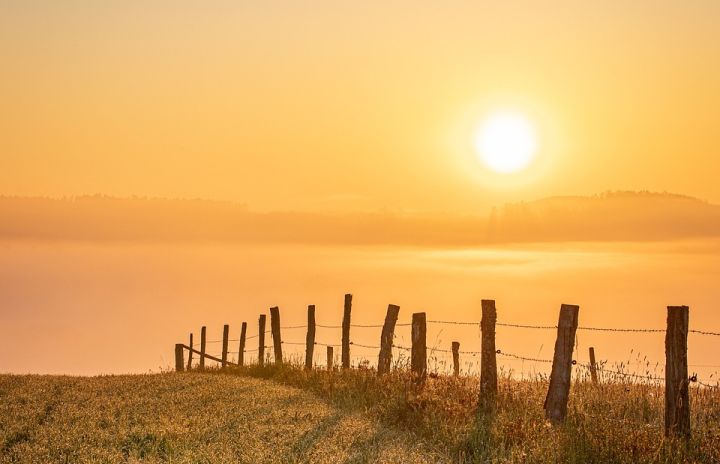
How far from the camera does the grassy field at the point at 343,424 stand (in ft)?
43.6

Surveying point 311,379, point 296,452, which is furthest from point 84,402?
point 296,452

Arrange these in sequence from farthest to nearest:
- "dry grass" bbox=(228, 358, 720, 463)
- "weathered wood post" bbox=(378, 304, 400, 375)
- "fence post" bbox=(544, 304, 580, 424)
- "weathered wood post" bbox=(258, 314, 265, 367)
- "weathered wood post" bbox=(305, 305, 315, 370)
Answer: "weathered wood post" bbox=(258, 314, 265, 367), "weathered wood post" bbox=(305, 305, 315, 370), "weathered wood post" bbox=(378, 304, 400, 375), "fence post" bbox=(544, 304, 580, 424), "dry grass" bbox=(228, 358, 720, 463)

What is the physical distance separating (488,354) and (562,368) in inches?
92.3

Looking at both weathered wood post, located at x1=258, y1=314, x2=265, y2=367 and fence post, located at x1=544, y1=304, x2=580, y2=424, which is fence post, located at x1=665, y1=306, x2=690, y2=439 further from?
weathered wood post, located at x1=258, y1=314, x2=265, y2=367

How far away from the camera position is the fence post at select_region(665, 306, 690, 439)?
45.5 feet

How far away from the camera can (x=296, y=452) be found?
1335 centimetres

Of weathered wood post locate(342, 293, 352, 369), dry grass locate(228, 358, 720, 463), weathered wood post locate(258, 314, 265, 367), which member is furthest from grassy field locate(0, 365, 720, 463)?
weathered wood post locate(258, 314, 265, 367)

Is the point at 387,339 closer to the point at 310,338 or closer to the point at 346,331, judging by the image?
the point at 346,331

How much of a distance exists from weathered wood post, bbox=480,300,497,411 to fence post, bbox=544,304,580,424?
180 centimetres

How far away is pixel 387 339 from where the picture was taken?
2305 centimetres

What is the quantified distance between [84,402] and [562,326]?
1171 cm

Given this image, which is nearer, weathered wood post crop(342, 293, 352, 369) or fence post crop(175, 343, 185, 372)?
weathered wood post crop(342, 293, 352, 369)

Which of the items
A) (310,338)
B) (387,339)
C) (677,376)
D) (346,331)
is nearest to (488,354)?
(677,376)

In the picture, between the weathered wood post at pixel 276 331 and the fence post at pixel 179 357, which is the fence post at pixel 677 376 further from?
the fence post at pixel 179 357
